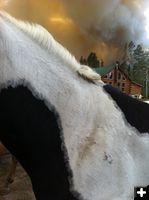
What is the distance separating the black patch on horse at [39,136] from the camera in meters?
1.01

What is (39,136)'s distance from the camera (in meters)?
1.03

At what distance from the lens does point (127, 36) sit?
5.10 metres

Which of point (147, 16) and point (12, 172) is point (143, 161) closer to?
point (12, 172)

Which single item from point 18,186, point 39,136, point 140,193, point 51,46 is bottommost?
point 18,186

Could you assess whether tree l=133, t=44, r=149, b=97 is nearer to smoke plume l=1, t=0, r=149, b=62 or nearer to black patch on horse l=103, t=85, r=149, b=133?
smoke plume l=1, t=0, r=149, b=62

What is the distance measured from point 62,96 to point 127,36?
421 cm

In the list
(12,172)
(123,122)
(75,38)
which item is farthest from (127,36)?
(123,122)

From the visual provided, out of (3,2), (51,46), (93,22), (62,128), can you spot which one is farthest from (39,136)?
(93,22)

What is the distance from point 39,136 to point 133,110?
0.30 meters

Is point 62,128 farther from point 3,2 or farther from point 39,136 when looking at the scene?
point 3,2

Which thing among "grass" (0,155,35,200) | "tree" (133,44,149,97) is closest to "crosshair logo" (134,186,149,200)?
"grass" (0,155,35,200)

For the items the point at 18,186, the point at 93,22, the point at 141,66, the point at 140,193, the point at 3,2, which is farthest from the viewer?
the point at 141,66

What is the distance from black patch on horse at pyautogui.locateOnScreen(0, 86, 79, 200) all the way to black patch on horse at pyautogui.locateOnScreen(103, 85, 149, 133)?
0.65ft

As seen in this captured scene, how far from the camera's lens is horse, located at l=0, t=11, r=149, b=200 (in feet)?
3.31
